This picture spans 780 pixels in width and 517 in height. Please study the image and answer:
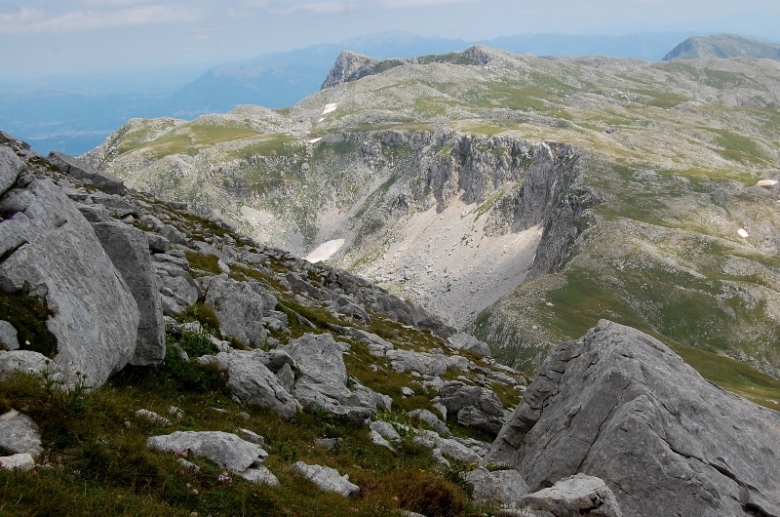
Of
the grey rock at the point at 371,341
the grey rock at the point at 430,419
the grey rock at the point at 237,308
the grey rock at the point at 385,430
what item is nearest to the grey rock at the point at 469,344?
the grey rock at the point at 371,341

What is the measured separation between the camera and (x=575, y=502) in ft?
38.2

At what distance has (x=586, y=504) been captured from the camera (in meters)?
11.7

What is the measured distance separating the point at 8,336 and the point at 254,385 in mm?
6536

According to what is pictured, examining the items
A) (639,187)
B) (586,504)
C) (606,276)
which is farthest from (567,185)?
(586,504)

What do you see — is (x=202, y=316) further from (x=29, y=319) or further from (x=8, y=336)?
(x=8, y=336)

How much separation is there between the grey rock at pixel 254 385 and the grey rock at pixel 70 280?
293 centimetres

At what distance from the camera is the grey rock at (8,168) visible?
13.6 m

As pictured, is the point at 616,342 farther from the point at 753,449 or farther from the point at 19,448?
the point at 19,448

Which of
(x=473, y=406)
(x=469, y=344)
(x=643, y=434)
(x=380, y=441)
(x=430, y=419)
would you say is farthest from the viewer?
(x=469, y=344)

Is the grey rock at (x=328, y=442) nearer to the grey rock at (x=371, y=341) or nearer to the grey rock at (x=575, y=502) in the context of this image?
the grey rock at (x=575, y=502)

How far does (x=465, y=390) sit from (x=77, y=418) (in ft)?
66.9

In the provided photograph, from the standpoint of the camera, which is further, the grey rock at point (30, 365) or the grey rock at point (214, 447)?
the grey rock at point (214, 447)

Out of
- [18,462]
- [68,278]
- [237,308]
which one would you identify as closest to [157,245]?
[237,308]

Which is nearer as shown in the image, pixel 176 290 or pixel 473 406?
pixel 176 290
